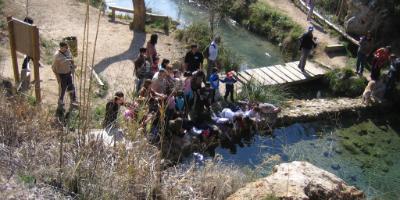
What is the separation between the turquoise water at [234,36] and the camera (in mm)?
15391

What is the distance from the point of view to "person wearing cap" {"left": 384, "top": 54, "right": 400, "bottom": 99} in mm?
12133

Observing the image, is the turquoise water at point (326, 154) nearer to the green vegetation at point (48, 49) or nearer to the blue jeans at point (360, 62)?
the blue jeans at point (360, 62)

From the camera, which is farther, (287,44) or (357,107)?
(287,44)

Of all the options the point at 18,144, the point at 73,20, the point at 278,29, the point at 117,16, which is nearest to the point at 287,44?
the point at 278,29

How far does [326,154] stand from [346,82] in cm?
351

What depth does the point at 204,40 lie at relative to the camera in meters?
14.1

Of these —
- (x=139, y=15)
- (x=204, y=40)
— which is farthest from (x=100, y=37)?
(x=204, y=40)

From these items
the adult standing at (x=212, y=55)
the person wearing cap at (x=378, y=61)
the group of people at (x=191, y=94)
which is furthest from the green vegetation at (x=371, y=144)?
the adult standing at (x=212, y=55)

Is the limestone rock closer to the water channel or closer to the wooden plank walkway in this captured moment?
the wooden plank walkway

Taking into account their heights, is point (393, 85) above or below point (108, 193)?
below

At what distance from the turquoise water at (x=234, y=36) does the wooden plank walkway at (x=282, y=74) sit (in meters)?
1.17

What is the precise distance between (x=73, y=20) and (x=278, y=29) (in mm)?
6654

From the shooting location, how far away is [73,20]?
1448 centimetres

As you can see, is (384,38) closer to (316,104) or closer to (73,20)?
(316,104)
